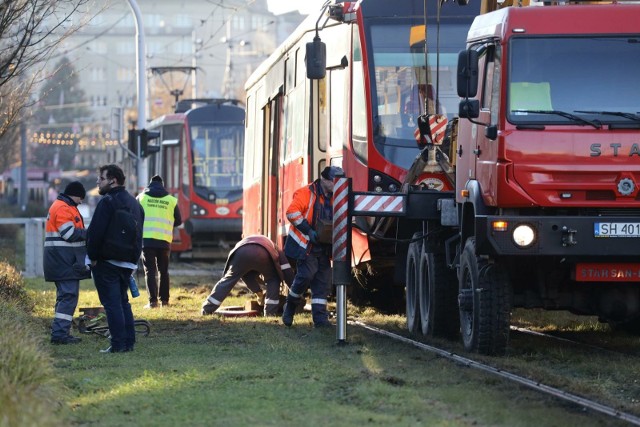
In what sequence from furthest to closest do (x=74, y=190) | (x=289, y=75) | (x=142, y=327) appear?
(x=289, y=75) → (x=142, y=327) → (x=74, y=190)

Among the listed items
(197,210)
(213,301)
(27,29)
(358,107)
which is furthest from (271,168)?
(197,210)

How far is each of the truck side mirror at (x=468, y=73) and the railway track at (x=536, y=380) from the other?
2.22m

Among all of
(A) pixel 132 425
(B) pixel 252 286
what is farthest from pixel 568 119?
(B) pixel 252 286

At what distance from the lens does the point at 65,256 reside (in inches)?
592

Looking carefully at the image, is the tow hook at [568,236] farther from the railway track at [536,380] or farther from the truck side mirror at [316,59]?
the truck side mirror at [316,59]

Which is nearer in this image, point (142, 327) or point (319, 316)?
point (319, 316)

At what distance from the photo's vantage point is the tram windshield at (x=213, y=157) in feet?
117

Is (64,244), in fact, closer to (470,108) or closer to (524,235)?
(470,108)

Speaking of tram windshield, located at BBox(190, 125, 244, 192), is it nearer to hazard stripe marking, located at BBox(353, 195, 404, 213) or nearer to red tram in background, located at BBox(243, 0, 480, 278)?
red tram in background, located at BBox(243, 0, 480, 278)

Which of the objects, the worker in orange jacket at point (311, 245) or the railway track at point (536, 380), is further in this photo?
the worker in orange jacket at point (311, 245)

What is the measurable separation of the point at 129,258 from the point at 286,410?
4.69 meters

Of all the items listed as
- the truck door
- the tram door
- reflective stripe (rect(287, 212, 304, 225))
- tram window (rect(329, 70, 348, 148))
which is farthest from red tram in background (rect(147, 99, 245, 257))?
the truck door

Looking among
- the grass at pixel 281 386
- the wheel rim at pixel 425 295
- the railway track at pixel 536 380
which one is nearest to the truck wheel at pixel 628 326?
the railway track at pixel 536 380

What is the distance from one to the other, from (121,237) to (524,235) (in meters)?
3.85
